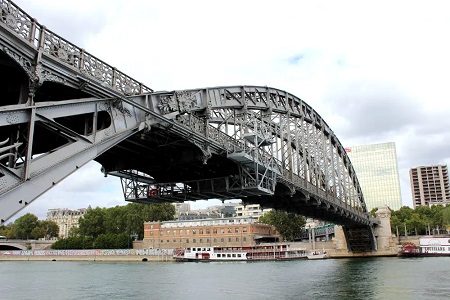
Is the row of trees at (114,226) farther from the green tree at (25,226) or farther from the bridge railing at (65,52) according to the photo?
the bridge railing at (65,52)

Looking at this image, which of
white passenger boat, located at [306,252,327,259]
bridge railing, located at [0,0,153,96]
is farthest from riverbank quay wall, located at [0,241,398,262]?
bridge railing, located at [0,0,153,96]

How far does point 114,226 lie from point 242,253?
157 feet

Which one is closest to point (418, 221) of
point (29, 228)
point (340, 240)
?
point (340, 240)

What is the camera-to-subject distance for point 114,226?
123 meters

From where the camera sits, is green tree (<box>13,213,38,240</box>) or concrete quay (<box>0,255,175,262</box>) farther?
green tree (<box>13,213,38,240</box>)

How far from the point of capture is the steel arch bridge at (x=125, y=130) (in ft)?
Result: 43.3

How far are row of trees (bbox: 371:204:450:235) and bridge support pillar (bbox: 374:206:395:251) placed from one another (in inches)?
897

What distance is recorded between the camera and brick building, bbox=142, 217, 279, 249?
10288 centimetres

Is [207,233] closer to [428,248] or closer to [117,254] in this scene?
[117,254]

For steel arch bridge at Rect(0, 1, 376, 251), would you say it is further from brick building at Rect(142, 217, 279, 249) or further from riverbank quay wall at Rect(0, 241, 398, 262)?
brick building at Rect(142, 217, 279, 249)

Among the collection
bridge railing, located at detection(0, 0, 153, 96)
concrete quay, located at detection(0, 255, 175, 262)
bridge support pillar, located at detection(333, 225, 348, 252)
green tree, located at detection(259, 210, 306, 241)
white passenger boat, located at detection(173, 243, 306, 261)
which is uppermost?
bridge railing, located at detection(0, 0, 153, 96)

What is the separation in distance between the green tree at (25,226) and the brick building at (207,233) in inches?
2622

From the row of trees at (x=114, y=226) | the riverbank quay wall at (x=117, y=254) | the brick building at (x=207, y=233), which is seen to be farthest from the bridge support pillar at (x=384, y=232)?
the row of trees at (x=114, y=226)

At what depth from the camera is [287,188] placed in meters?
38.9
